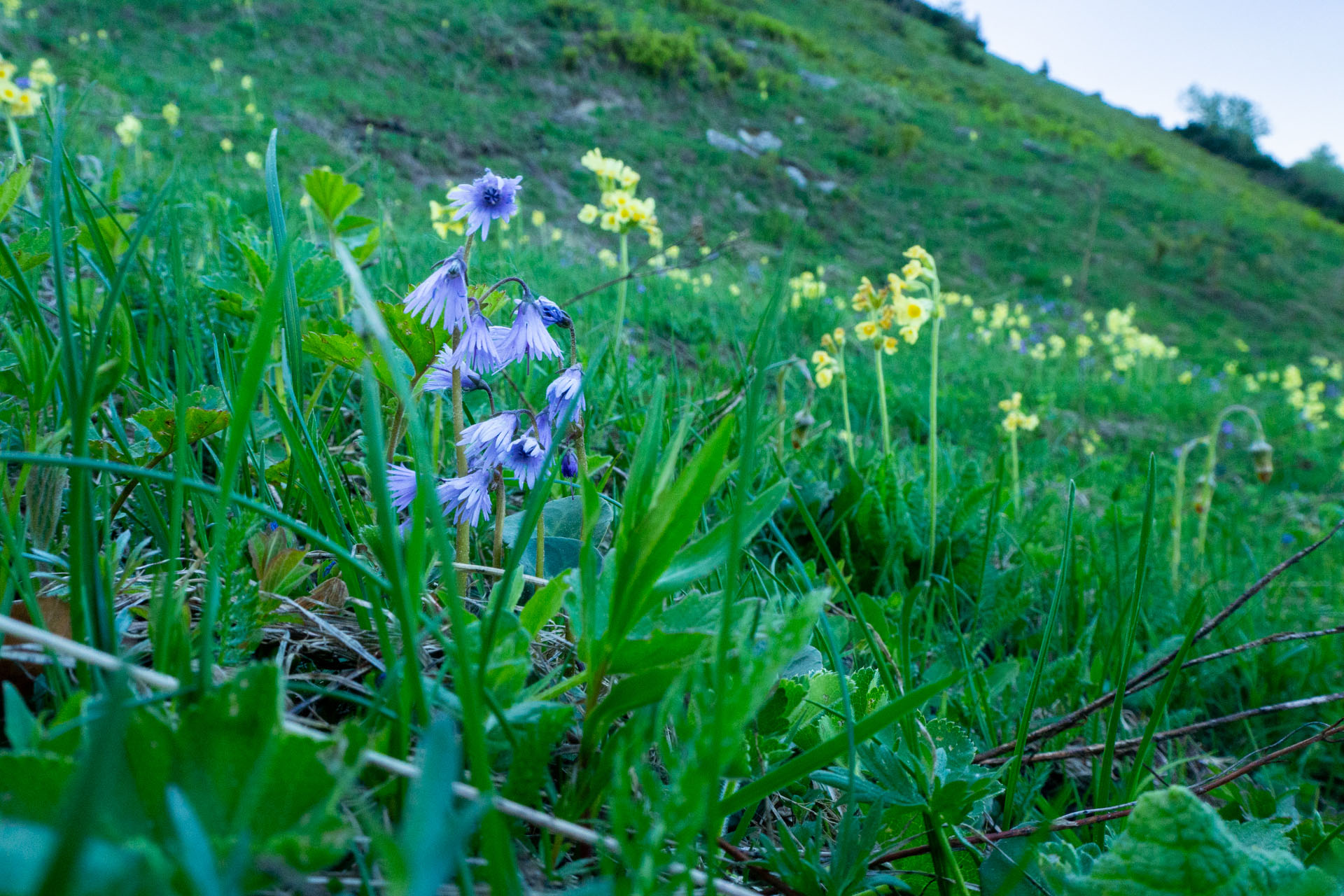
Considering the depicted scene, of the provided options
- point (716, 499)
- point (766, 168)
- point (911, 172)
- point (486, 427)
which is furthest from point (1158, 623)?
point (911, 172)

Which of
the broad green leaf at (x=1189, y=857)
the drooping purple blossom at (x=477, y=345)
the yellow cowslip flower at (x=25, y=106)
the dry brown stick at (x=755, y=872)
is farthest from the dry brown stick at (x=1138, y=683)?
the yellow cowslip flower at (x=25, y=106)

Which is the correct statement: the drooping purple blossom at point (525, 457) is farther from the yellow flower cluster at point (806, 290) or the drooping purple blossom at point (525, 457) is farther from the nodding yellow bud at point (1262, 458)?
the yellow flower cluster at point (806, 290)

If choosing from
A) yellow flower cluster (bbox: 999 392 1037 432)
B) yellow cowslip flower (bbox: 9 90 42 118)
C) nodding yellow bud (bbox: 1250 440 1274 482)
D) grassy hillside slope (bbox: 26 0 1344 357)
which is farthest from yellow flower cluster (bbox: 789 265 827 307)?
grassy hillside slope (bbox: 26 0 1344 357)

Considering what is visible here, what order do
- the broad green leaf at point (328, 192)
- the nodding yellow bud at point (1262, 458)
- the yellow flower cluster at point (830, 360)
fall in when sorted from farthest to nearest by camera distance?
the nodding yellow bud at point (1262, 458) < the yellow flower cluster at point (830, 360) < the broad green leaf at point (328, 192)

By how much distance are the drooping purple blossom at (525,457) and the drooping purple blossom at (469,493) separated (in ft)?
0.08

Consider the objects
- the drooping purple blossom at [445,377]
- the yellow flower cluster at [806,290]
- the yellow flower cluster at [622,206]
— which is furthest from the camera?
the yellow flower cluster at [806,290]

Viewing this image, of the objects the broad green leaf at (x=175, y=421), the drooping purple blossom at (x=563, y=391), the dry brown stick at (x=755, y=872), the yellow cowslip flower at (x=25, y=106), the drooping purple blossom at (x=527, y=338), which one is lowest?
the dry brown stick at (x=755, y=872)

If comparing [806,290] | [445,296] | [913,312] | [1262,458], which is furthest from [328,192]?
[806,290]

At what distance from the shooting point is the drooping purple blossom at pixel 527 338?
0.81m

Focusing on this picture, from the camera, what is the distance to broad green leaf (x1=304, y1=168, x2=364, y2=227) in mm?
619

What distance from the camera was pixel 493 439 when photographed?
78 cm

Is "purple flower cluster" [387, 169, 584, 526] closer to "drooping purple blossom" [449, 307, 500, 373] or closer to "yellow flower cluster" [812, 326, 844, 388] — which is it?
"drooping purple blossom" [449, 307, 500, 373]

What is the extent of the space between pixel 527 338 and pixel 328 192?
0.81 ft

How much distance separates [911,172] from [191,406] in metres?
17.6
